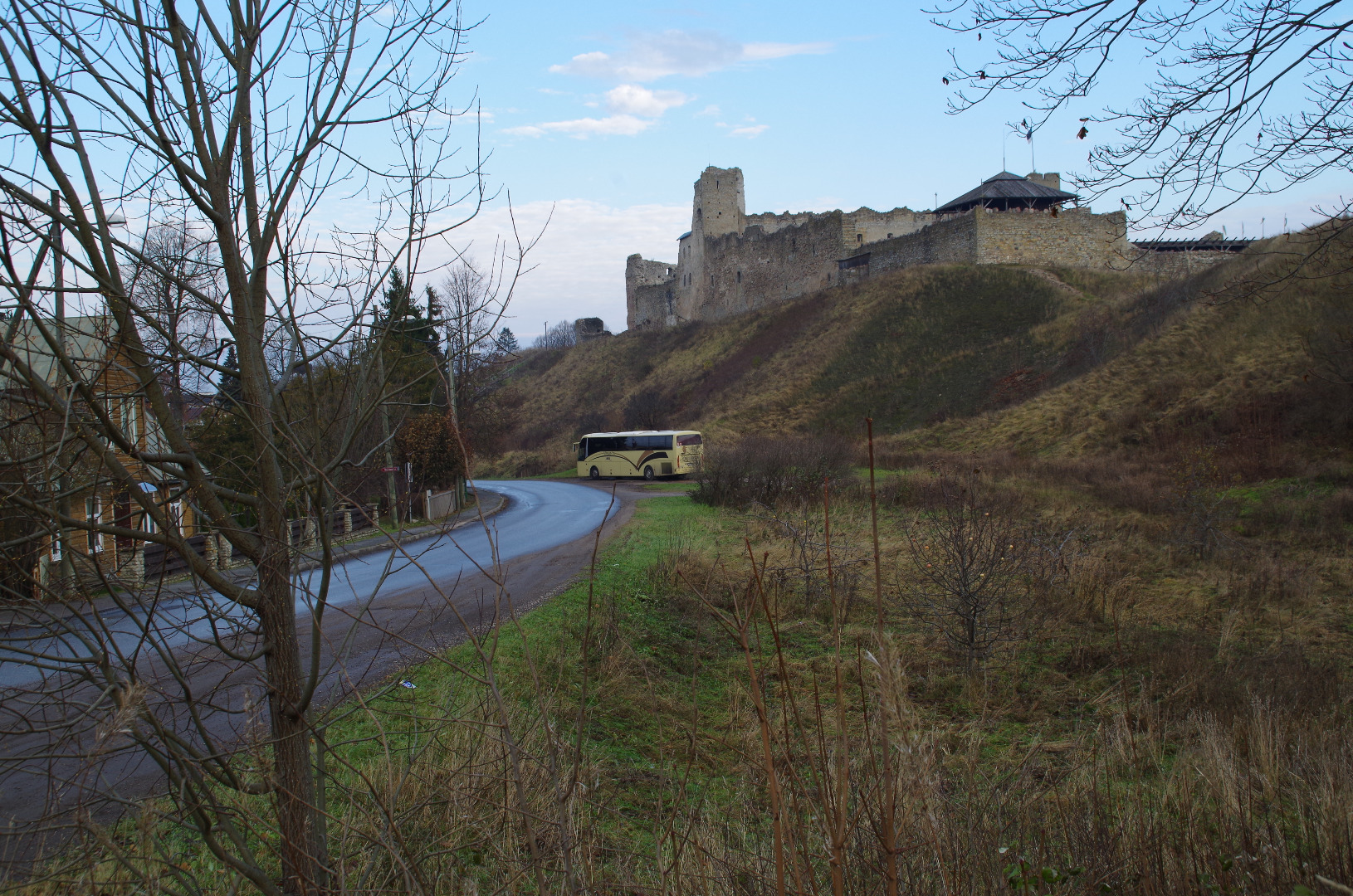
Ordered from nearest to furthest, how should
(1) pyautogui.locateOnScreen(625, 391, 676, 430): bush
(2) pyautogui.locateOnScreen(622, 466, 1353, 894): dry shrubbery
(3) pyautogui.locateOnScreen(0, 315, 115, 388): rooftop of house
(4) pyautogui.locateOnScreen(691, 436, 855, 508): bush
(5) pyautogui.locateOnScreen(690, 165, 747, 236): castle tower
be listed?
1. (3) pyautogui.locateOnScreen(0, 315, 115, 388): rooftop of house
2. (2) pyautogui.locateOnScreen(622, 466, 1353, 894): dry shrubbery
3. (4) pyautogui.locateOnScreen(691, 436, 855, 508): bush
4. (1) pyautogui.locateOnScreen(625, 391, 676, 430): bush
5. (5) pyautogui.locateOnScreen(690, 165, 747, 236): castle tower

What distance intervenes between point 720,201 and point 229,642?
61.3 metres

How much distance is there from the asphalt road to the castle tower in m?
39.2

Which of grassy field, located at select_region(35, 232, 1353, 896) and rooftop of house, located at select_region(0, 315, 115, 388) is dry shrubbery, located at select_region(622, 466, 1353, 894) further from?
rooftop of house, located at select_region(0, 315, 115, 388)

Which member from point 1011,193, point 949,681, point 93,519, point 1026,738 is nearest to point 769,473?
point 949,681

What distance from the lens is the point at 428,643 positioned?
8.09 m

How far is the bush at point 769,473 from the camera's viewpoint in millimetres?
20047

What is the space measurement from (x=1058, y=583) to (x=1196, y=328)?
65.1 feet

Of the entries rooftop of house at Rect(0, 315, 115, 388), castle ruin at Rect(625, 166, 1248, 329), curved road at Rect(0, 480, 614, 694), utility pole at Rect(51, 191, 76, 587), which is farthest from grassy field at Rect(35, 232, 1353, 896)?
castle ruin at Rect(625, 166, 1248, 329)

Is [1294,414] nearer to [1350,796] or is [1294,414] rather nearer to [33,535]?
[1350,796]

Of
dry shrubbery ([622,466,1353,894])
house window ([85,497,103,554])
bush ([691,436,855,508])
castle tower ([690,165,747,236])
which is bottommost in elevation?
dry shrubbery ([622,466,1353,894])

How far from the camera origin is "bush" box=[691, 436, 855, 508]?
65.8ft

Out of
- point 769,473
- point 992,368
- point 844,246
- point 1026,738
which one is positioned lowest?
point 1026,738

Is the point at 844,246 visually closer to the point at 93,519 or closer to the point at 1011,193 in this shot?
the point at 1011,193

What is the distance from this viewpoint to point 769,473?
20.9m
